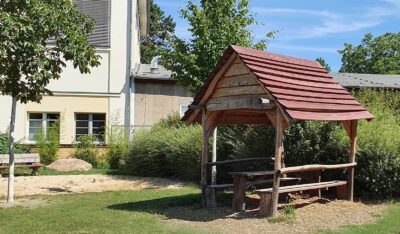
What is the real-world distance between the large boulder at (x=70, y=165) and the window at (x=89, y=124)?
11.0 feet

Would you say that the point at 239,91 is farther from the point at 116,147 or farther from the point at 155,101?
the point at 155,101

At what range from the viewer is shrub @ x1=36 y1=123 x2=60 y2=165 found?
21.0m

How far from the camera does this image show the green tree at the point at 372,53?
58.0m

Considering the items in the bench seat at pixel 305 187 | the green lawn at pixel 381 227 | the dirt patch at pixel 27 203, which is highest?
the bench seat at pixel 305 187

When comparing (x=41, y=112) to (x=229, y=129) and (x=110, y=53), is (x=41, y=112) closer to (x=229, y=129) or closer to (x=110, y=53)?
(x=110, y=53)

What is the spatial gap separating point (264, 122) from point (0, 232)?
21.6 feet

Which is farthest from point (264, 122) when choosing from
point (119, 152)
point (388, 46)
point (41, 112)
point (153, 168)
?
point (388, 46)

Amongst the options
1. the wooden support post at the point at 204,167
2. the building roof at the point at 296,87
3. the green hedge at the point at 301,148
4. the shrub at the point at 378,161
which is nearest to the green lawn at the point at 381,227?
the shrub at the point at 378,161

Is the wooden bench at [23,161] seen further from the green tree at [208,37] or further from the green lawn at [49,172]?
the green tree at [208,37]

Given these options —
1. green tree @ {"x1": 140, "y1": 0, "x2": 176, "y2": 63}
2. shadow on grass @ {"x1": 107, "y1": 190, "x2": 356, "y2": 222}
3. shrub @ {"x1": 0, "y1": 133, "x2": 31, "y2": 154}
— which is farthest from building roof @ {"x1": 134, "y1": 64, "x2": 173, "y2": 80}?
green tree @ {"x1": 140, "y1": 0, "x2": 176, "y2": 63}

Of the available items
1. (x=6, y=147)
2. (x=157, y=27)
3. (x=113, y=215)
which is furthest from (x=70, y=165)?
(x=157, y=27)

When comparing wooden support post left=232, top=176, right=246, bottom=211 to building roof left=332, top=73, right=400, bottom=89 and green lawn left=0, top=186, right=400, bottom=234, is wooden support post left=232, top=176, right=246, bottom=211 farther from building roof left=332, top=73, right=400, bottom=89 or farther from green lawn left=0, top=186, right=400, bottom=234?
building roof left=332, top=73, right=400, bottom=89

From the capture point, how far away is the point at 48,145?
835 inches

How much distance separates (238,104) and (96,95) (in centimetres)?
1408
